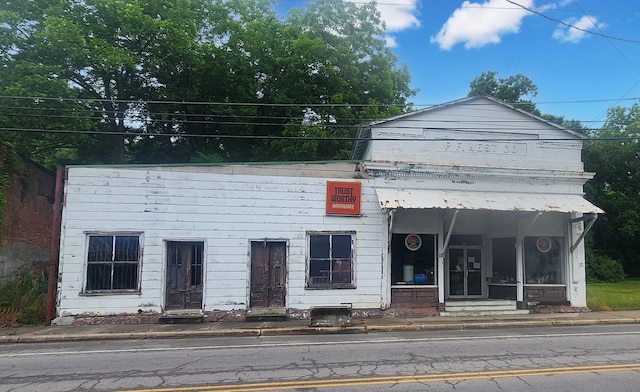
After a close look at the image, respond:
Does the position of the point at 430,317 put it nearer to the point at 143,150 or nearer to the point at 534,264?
the point at 534,264

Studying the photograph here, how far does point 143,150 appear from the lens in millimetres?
29938

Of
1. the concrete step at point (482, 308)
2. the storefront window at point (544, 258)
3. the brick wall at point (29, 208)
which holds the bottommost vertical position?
the concrete step at point (482, 308)

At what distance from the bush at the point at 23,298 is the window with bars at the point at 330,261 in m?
8.23

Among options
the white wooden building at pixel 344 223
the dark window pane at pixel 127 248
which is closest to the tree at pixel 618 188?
the white wooden building at pixel 344 223

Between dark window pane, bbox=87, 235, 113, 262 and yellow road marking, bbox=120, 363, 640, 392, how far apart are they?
8431mm

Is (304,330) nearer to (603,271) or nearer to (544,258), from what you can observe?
(544,258)

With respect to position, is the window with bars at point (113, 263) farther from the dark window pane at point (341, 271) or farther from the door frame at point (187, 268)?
the dark window pane at point (341, 271)

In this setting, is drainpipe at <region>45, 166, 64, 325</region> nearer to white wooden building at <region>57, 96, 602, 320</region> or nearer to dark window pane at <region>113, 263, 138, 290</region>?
white wooden building at <region>57, 96, 602, 320</region>

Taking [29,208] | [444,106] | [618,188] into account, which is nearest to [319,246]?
[444,106]

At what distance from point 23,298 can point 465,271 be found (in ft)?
49.9

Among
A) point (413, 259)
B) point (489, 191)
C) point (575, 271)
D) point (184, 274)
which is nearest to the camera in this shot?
point (184, 274)

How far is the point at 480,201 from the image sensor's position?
593 inches

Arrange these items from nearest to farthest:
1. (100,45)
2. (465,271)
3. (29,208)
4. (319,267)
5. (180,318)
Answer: (180,318) < (319,267) < (29,208) < (465,271) < (100,45)

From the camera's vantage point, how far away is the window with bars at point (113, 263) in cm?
1374
